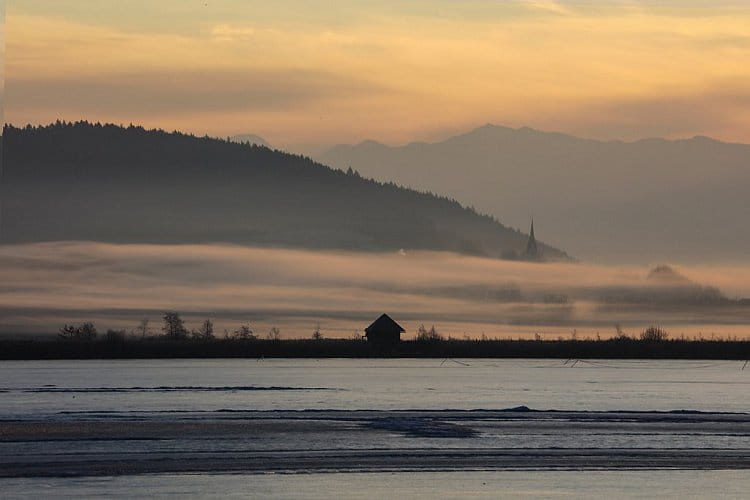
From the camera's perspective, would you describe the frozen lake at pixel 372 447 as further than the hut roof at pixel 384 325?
No

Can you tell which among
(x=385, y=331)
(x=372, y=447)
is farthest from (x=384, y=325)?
(x=372, y=447)

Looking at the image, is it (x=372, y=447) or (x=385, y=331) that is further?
(x=385, y=331)

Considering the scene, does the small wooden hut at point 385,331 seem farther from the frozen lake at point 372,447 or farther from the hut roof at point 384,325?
the frozen lake at point 372,447

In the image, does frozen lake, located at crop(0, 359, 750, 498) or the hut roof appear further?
the hut roof

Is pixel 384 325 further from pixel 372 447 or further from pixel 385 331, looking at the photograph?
pixel 372 447

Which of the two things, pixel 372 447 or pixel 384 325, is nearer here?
pixel 372 447

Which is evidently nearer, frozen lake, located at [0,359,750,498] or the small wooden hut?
frozen lake, located at [0,359,750,498]

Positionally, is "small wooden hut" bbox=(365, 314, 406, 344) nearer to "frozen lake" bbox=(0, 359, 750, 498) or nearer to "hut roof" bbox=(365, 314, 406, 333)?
"hut roof" bbox=(365, 314, 406, 333)

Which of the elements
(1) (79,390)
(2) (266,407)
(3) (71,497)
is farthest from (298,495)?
(1) (79,390)

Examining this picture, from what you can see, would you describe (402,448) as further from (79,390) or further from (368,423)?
(79,390)

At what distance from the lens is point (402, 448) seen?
41.6 metres

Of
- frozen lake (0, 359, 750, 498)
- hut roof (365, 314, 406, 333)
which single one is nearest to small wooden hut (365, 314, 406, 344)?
hut roof (365, 314, 406, 333)

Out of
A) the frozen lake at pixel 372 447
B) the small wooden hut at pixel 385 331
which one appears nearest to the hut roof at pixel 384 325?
the small wooden hut at pixel 385 331

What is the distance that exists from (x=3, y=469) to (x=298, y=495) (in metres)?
9.30
